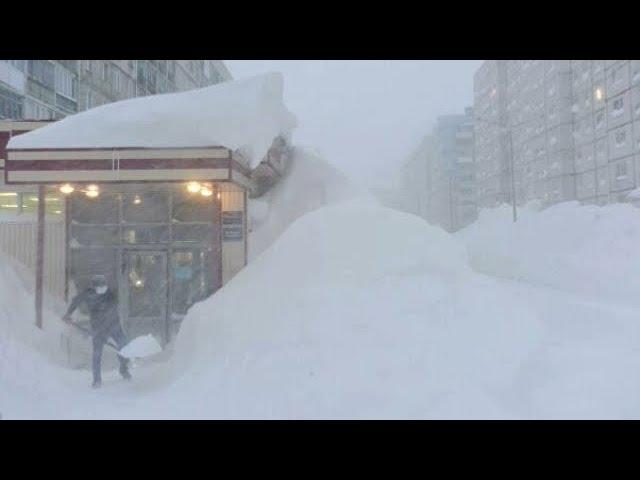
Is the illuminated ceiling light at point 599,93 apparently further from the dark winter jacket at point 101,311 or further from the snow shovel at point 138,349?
the dark winter jacket at point 101,311

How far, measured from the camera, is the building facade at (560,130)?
4072 cm

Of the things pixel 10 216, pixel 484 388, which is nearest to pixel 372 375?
pixel 484 388

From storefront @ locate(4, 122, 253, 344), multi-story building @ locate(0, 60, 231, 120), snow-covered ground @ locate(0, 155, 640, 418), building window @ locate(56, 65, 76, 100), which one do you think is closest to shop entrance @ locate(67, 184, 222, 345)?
storefront @ locate(4, 122, 253, 344)

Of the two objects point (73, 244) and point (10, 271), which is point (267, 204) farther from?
point (10, 271)

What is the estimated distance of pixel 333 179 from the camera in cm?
1505

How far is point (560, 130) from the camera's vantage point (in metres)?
51.1

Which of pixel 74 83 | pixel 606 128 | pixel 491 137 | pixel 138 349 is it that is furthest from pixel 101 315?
pixel 491 137

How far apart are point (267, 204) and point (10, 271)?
20.4 ft

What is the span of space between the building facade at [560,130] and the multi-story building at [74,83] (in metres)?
22.4

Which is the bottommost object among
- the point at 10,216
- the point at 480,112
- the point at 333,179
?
the point at 10,216

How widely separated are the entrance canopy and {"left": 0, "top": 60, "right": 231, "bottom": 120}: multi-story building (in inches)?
482

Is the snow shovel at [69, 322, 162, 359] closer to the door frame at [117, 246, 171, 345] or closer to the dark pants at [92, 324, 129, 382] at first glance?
the dark pants at [92, 324, 129, 382]

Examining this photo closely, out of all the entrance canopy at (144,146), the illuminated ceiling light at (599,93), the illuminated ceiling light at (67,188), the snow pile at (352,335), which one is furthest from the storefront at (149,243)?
the illuminated ceiling light at (599,93)
